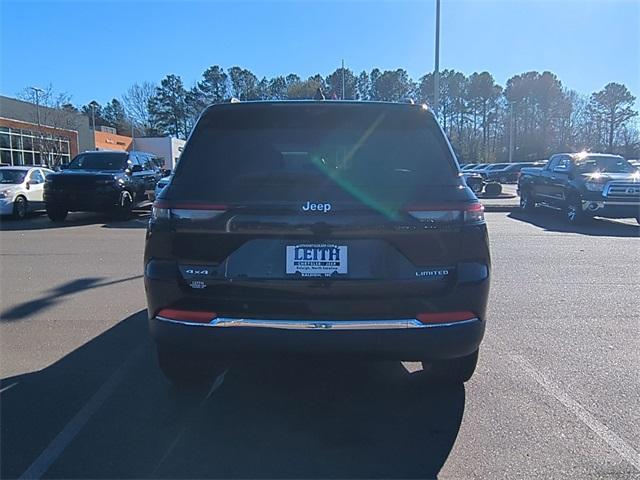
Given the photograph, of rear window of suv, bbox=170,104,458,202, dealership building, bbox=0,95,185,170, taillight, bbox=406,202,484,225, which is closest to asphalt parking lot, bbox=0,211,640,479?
taillight, bbox=406,202,484,225

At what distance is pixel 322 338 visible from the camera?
9.50 ft

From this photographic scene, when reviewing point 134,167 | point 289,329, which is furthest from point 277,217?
point 134,167

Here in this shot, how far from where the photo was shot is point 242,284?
9.55 ft

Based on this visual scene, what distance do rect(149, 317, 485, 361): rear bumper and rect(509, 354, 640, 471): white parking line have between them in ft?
3.46

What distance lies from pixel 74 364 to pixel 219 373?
1.19 meters

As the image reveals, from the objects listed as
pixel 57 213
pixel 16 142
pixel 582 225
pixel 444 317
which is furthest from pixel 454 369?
pixel 16 142

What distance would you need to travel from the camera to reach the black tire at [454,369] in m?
3.55

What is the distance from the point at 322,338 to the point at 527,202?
1669cm

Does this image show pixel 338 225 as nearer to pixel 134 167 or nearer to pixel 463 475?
pixel 463 475

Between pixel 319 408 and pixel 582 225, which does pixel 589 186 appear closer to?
pixel 582 225

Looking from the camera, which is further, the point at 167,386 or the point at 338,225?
the point at 167,386

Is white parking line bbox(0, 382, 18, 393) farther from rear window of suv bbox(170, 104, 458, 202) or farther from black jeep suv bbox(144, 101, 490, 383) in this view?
rear window of suv bbox(170, 104, 458, 202)

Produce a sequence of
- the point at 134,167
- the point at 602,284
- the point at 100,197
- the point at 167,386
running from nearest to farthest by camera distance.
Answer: the point at 167,386 < the point at 602,284 < the point at 100,197 < the point at 134,167

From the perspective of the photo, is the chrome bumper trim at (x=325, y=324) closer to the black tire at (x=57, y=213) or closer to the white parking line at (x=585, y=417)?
the white parking line at (x=585, y=417)
